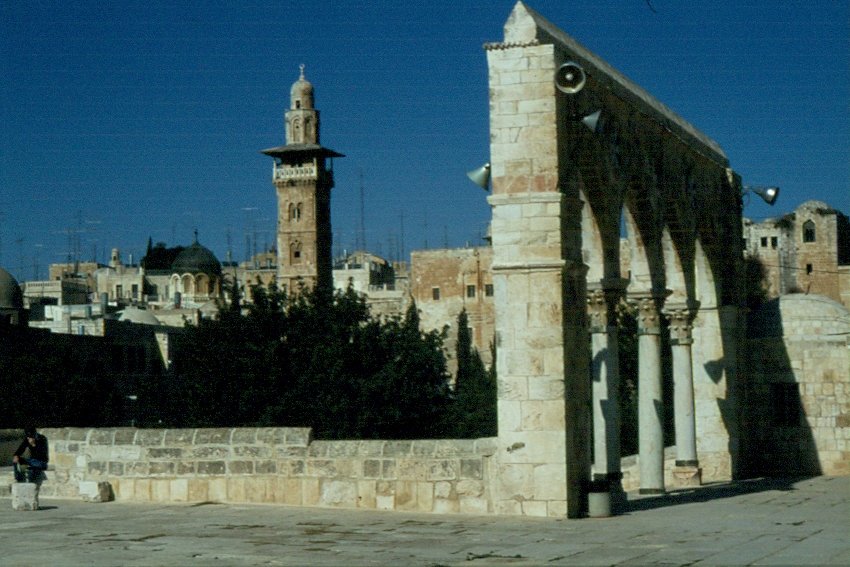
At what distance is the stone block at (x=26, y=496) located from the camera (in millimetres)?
14789

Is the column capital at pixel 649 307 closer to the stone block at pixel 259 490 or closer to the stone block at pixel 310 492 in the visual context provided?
the stone block at pixel 310 492

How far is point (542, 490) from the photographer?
14070mm

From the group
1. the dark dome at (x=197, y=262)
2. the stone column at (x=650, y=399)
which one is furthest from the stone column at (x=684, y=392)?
the dark dome at (x=197, y=262)

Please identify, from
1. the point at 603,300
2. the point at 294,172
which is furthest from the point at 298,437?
the point at 294,172

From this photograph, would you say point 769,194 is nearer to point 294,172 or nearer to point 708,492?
point 708,492

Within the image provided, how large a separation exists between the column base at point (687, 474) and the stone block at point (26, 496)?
10130 mm

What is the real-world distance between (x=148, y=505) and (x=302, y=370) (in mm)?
30652

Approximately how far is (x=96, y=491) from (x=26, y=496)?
106cm

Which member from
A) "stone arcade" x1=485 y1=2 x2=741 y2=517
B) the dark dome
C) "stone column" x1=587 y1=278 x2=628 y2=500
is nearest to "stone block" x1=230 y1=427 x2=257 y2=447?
"stone arcade" x1=485 y1=2 x2=741 y2=517

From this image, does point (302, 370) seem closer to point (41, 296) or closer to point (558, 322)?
point (558, 322)

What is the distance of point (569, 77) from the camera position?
47.4 feet

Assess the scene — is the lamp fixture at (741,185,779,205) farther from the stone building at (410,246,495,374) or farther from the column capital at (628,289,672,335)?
the stone building at (410,246,495,374)

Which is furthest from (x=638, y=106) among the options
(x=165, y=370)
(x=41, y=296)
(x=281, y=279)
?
(x=41, y=296)

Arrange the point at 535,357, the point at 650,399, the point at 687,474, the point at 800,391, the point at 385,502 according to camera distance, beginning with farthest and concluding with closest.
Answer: the point at 800,391 → the point at 687,474 → the point at 650,399 → the point at 385,502 → the point at 535,357
